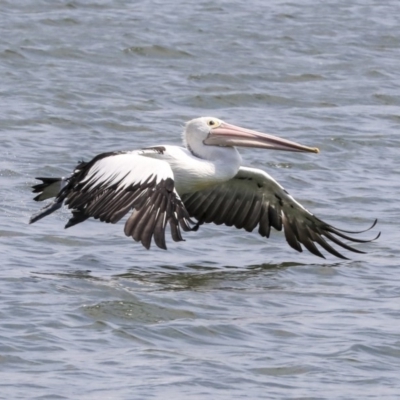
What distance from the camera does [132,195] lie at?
9047 mm

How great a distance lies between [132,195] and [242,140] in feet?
5.86

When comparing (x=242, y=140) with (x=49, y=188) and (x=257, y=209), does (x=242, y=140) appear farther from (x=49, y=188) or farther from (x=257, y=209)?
(x=49, y=188)

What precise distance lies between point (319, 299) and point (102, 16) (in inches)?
440

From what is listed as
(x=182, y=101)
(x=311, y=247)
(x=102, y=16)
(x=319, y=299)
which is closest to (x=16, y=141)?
(x=182, y=101)

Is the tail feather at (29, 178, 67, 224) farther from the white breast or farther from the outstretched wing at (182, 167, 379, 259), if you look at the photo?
the outstretched wing at (182, 167, 379, 259)

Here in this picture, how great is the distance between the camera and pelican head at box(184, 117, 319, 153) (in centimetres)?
1046

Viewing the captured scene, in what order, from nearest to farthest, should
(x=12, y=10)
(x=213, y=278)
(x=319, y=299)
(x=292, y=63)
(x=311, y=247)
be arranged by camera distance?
(x=319, y=299) → (x=213, y=278) → (x=311, y=247) → (x=292, y=63) → (x=12, y=10)

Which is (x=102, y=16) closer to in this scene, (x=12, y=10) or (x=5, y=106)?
(x=12, y=10)

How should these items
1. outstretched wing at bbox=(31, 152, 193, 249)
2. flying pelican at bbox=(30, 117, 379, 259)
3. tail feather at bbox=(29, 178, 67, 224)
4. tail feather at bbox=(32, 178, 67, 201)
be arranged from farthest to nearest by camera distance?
Answer: 1. tail feather at bbox=(32, 178, 67, 201)
2. tail feather at bbox=(29, 178, 67, 224)
3. flying pelican at bbox=(30, 117, 379, 259)
4. outstretched wing at bbox=(31, 152, 193, 249)

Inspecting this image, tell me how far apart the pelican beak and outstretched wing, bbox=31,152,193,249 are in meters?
1.07

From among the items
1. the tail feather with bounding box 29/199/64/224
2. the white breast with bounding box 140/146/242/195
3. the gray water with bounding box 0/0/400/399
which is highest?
the white breast with bounding box 140/146/242/195

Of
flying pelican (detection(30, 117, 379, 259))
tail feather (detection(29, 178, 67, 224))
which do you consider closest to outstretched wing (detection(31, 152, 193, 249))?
flying pelican (detection(30, 117, 379, 259))

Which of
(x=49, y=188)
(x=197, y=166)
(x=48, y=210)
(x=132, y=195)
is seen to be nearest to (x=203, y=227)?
(x=197, y=166)

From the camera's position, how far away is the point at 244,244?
11.0m
